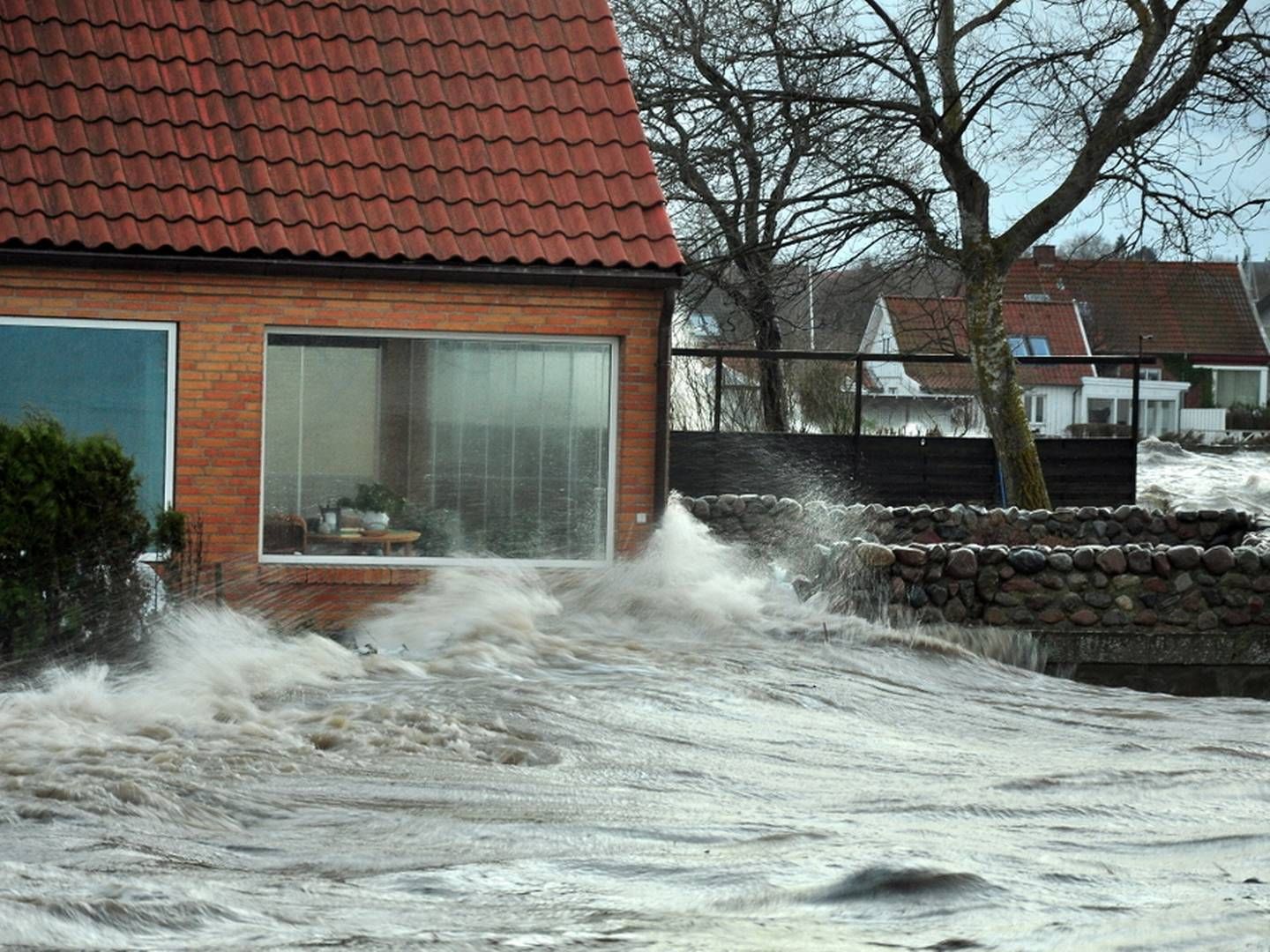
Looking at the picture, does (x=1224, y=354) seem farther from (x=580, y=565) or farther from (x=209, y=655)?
(x=209, y=655)

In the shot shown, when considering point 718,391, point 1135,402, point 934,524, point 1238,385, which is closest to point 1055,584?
point 934,524

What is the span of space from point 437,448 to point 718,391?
8962mm

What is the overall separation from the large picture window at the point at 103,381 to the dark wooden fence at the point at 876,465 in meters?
9.51

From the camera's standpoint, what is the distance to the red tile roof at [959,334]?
935 inches

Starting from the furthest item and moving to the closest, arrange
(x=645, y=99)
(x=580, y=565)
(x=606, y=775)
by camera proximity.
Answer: (x=645, y=99) → (x=580, y=565) → (x=606, y=775)

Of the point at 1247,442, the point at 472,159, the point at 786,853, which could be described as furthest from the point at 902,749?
the point at 1247,442

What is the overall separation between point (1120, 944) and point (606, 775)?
3168 mm

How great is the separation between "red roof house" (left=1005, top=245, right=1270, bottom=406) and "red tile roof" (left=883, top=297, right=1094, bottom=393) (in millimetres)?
2760

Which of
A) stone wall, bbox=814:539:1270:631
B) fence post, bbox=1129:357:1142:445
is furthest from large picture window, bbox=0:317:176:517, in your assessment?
fence post, bbox=1129:357:1142:445

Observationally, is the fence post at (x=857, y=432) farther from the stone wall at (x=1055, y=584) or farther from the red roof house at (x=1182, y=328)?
the red roof house at (x=1182, y=328)

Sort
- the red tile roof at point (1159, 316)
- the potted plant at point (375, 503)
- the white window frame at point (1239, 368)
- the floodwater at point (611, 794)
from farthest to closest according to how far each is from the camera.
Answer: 1. the white window frame at point (1239, 368)
2. the red tile roof at point (1159, 316)
3. the potted plant at point (375, 503)
4. the floodwater at point (611, 794)

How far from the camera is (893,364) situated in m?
24.4

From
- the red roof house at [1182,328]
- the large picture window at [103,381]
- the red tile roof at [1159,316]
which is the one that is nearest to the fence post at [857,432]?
the large picture window at [103,381]

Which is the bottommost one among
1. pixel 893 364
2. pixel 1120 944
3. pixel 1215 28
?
pixel 1120 944
